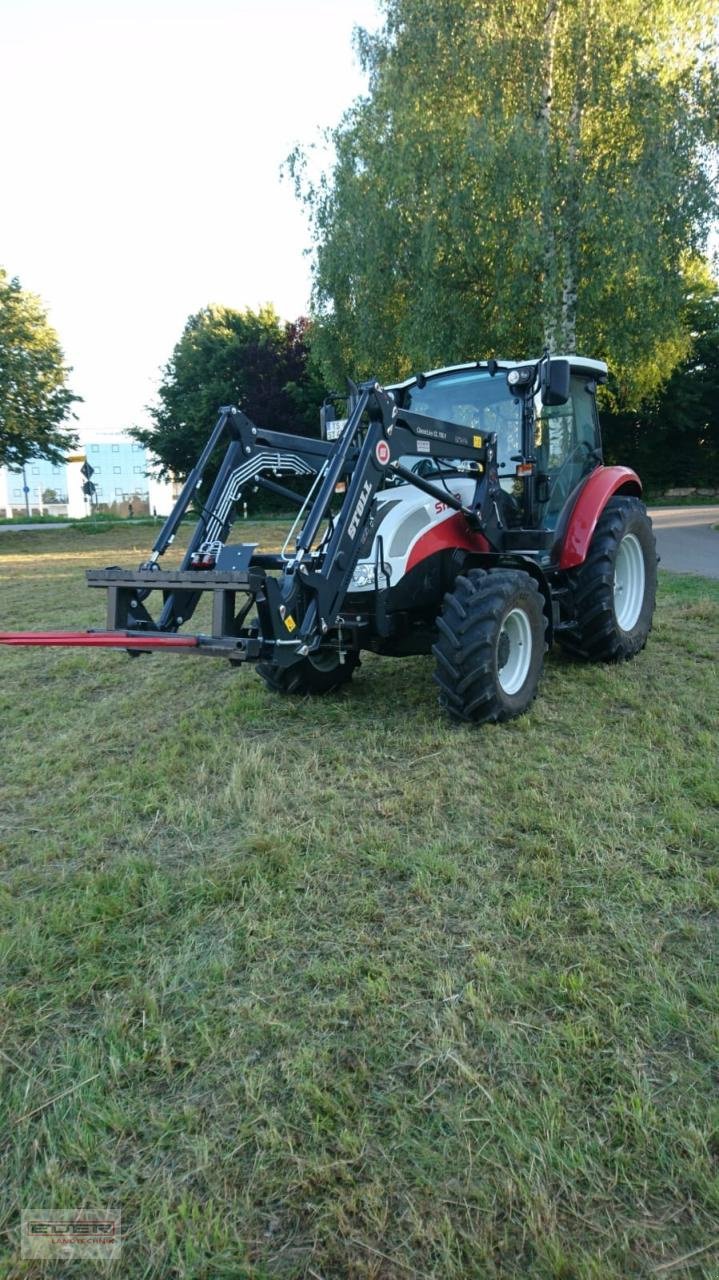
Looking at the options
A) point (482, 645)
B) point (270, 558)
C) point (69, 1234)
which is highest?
point (270, 558)

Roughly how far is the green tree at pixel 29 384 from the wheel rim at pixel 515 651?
85.9 feet

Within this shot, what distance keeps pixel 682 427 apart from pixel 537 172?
2096 centimetres

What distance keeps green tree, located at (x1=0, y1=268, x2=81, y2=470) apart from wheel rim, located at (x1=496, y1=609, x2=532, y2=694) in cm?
2619

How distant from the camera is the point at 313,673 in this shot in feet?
18.9

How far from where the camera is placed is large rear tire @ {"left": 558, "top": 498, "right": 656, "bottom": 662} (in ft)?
20.4

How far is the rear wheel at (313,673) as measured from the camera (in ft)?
18.2

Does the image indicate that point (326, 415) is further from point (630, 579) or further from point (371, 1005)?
point (371, 1005)

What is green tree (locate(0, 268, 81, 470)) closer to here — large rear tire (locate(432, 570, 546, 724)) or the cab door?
the cab door

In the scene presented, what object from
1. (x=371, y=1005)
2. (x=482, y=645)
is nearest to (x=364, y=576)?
(x=482, y=645)

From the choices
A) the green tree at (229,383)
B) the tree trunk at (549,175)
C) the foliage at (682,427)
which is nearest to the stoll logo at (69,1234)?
the tree trunk at (549,175)

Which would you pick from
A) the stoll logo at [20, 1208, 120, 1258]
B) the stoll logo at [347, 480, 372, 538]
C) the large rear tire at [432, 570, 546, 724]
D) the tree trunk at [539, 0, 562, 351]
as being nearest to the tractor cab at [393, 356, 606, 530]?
the large rear tire at [432, 570, 546, 724]

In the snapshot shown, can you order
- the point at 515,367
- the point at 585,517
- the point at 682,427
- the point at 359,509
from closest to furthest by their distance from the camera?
the point at 359,509
the point at 515,367
the point at 585,517
the point at 682,427

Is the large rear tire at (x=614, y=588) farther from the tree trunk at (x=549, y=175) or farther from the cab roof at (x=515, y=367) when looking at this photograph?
the tree trunk at (x=549, y=175)

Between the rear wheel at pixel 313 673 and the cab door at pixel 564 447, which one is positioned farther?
the cab door at pixel 564 447
